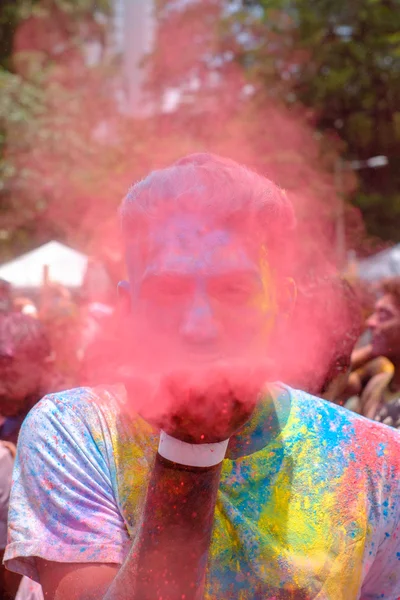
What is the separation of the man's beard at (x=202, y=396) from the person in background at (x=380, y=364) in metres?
2.40

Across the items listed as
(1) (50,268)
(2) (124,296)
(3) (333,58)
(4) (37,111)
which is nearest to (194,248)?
(2) (124,296)

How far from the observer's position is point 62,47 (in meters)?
20.4

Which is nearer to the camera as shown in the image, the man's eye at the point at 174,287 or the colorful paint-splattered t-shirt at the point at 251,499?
the man's eye at the point at 174,287

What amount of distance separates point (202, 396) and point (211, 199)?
47 cm

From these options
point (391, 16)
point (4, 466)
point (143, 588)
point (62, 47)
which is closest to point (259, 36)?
point (391, 16)

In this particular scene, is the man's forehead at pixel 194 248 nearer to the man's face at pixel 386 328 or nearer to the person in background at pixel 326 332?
the person in background at pixel 326 332

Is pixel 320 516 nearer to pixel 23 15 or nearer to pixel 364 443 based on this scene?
pixel 364 443

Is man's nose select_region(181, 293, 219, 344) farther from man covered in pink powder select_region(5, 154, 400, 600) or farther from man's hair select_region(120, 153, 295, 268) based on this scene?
man's hair select_region(120, 153, 295, 268)

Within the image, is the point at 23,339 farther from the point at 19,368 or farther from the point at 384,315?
the point at 384,315

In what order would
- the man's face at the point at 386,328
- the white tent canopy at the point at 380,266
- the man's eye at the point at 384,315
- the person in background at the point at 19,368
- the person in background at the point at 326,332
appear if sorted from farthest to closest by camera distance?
1. the white tent canopy at the point at 380,266
2. the man's eye at the point at 384,315
3. the man's face at the point at 386,328
4. the person in background at the point at 19,368
5. the person in background at the point at 326,332

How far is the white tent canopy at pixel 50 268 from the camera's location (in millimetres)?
8508

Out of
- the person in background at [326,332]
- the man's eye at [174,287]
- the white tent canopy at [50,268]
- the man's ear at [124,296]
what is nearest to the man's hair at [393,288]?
the person in background at [326,332]

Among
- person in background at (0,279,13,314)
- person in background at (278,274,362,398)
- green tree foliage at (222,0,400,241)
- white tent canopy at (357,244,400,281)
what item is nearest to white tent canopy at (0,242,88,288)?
person in background at (0,279,13,314)

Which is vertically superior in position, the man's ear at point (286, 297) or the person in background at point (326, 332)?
the man's ear at point (286, 297)
